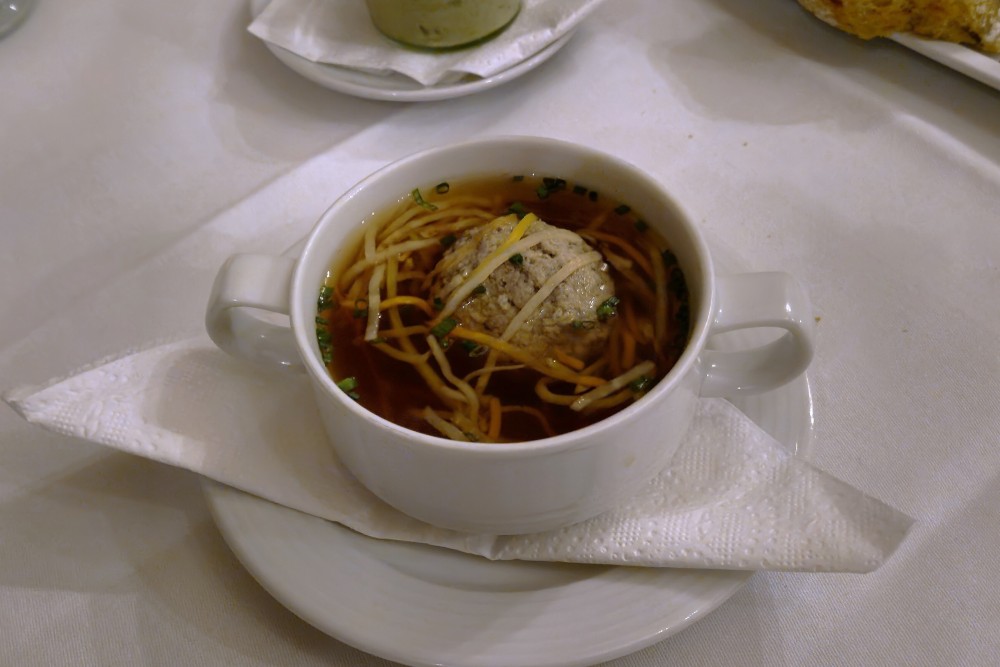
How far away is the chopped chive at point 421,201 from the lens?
31.6 inches

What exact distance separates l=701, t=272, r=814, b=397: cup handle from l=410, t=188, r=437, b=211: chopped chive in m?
0.34

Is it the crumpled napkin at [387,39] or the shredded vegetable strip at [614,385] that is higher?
the crumpled napkin at [387,39]

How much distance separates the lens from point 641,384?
718mm

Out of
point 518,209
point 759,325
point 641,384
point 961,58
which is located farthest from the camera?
point 961,58

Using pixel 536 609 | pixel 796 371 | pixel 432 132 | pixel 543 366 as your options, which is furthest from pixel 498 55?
pixel 536 609

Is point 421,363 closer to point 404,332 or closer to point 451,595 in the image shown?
point 404,332

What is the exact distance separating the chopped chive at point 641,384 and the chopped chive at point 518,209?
224mm

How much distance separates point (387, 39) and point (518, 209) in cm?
56

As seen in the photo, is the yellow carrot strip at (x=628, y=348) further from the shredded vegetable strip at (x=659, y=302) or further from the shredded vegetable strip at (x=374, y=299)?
the shredded vegetable strip at (x=374, y=299)

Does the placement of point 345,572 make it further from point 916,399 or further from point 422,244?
point 916,399

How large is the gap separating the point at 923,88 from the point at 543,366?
0.91 m

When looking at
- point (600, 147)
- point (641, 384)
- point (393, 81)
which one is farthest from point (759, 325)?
point (393, 81)

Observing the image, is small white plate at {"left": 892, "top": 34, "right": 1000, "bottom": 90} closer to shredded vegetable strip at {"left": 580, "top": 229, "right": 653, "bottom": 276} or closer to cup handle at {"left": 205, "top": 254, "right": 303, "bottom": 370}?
shredded vegetable strip at {"left": 580, "top": 229, "right": 653, "bottom": 276}

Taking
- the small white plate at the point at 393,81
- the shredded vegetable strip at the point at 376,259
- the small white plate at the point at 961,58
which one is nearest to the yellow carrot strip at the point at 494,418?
the shredded vegetable strip at the point at 376,259
